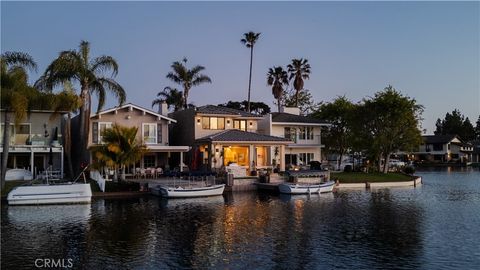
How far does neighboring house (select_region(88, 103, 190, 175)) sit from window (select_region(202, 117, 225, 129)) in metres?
3.81

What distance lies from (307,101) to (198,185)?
152 feet

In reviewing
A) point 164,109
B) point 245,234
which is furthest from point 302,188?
point 164,109

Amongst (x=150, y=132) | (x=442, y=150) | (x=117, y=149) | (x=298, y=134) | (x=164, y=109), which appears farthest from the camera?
(x=442, y=150)

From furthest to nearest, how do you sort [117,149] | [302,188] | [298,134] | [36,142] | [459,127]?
1. [459,127]
2. [298,134]
3. [36,142]
4. [302,188]
5. [117,149]

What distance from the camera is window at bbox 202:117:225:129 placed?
48875mm

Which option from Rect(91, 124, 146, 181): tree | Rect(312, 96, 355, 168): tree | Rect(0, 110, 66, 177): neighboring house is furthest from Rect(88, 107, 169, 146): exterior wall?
Rect(312, 96, 355, 168): tree

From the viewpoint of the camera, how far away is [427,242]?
65.2 feet

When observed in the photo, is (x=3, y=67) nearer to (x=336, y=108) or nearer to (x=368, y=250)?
(x=368, y=250)

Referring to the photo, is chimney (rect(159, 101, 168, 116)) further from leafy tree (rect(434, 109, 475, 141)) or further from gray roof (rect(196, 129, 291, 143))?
leafy tree (rect(434, 109, 475, 141))

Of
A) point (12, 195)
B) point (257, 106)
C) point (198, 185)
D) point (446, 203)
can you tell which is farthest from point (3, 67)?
point (257, 106)

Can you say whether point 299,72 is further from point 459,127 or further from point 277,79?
point 459,127

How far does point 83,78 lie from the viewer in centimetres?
4050

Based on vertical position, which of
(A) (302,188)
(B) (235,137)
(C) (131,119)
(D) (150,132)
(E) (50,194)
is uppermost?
(C) (131,119)

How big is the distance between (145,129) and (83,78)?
27.9ft
